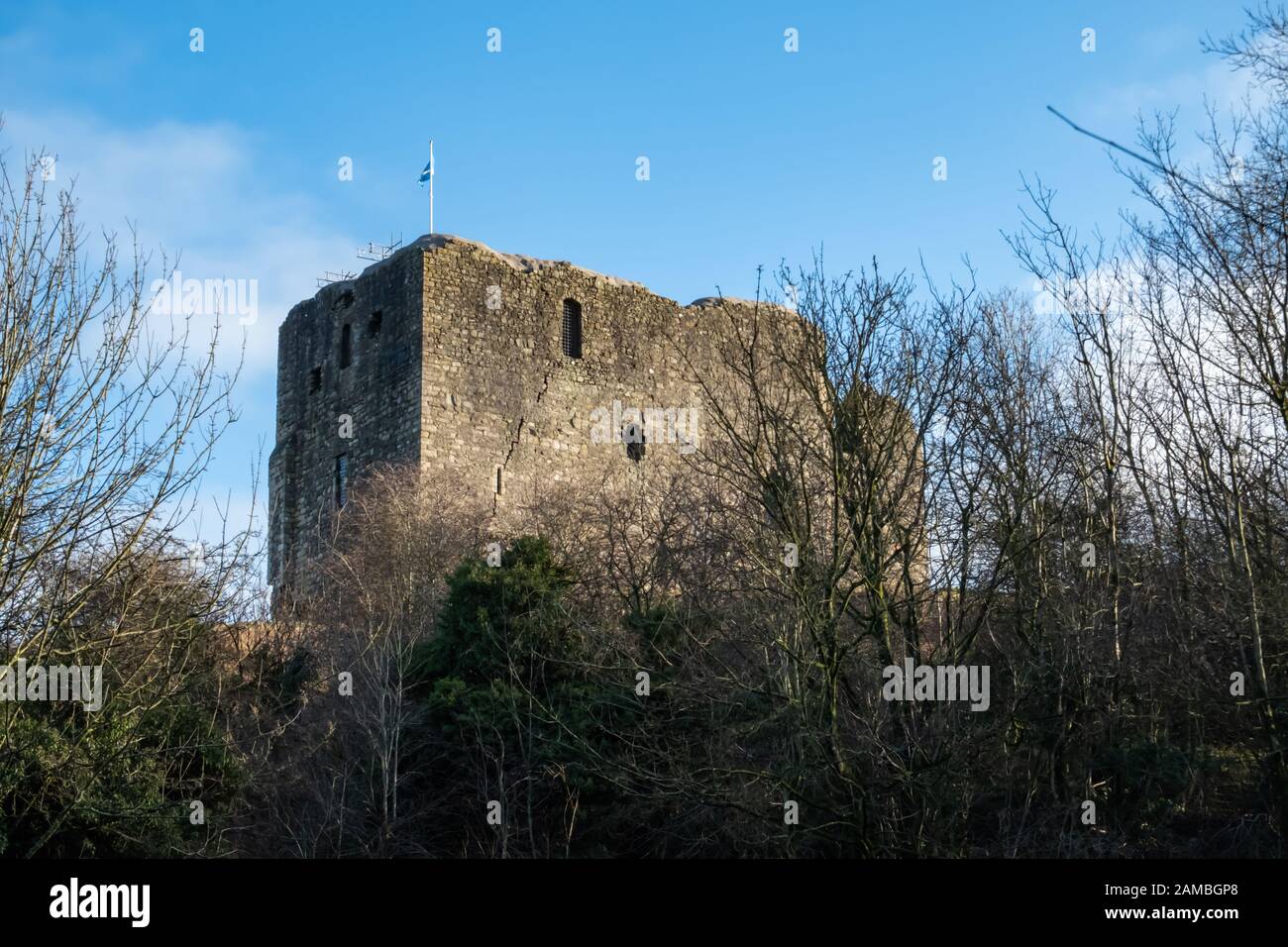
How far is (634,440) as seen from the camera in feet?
95.5

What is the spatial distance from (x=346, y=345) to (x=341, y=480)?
3.01m

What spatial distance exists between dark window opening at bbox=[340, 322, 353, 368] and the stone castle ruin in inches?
1.1

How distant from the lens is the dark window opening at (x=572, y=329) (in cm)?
2880

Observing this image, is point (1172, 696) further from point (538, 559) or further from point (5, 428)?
point (5, 428)

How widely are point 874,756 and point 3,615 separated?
7.16 m

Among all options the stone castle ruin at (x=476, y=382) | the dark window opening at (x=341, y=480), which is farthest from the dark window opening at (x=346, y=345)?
the dark window opening at (x=341, y=480)

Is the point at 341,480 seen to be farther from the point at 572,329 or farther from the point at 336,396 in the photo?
the point at 572,329

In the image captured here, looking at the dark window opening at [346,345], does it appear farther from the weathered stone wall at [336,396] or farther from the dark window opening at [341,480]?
the dark window opening at [341,480]

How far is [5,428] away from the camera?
9914mm

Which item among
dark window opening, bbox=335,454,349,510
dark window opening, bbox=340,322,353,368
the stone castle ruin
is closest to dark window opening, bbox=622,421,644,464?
the stone castle ruin

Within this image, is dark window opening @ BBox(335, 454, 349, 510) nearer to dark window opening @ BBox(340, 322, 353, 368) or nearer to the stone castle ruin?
the stone castle ruin

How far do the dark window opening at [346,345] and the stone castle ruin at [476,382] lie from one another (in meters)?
0.03

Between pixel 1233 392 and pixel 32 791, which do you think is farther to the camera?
pixel 1233 392

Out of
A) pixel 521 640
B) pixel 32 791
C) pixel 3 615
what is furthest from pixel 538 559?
pixel 3 615
